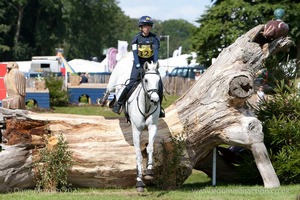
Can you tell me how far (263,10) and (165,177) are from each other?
1214 inches

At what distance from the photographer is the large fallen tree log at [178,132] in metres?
11.8

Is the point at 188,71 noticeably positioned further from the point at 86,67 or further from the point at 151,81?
the point at 151,81

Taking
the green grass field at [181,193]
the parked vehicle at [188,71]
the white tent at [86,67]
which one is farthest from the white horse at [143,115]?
the white tent at [86,67]

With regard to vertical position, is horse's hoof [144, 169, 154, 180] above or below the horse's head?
below

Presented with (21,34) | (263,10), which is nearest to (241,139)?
(263,10)

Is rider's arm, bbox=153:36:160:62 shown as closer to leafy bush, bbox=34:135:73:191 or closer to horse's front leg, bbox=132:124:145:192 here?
horse's front leg, bbox=132:124:145:192

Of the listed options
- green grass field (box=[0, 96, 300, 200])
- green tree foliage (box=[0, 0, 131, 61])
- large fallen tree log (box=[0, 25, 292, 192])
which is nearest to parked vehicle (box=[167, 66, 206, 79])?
green tree foliage (box=[0, 0, 131, 61])

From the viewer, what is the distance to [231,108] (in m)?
12.1

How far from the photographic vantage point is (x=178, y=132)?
40.3ft

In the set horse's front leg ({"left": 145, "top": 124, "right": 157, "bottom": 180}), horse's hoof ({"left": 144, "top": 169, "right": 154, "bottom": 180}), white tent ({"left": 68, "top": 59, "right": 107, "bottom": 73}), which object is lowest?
horse's hoof ({"left": 144, "top": 169, "right": 154, "bottom": 180})

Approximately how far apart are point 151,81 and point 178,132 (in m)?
1.99

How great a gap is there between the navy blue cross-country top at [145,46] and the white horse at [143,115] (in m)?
0.58

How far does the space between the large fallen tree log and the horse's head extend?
161cm

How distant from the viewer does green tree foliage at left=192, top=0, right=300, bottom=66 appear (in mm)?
41062
